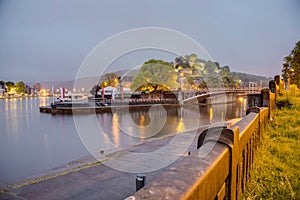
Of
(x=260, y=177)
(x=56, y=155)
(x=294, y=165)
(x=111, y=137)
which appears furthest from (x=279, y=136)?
(x=111, y=137)

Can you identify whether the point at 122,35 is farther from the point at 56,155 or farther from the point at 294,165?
the point at 56,155

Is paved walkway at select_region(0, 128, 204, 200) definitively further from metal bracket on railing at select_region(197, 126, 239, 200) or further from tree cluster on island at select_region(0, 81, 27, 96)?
tree cluster on island at select_region(0, 81, 27, 96)

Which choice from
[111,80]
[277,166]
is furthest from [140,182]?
[111,80]

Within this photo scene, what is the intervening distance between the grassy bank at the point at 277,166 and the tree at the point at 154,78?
115ft

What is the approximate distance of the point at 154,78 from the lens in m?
40.2

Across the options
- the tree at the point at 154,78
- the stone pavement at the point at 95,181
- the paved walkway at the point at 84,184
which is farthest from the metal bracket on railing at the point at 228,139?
the tree at the point at 154,78

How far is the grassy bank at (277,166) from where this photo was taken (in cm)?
227

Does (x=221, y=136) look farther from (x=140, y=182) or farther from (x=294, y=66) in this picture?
(x=294, y=66)

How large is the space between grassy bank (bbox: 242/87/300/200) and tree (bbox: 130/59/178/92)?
115 feet

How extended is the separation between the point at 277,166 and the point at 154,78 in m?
37.6

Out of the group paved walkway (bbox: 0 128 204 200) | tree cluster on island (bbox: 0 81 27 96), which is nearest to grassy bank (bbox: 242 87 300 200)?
paved walkway (bbox: 0 128 204 200)

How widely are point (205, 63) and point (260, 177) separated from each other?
77127mm

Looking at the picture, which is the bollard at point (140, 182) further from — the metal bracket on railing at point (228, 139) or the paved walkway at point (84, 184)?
the metal bracket on railing at point (228, 139)

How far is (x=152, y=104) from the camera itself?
35.6 m
